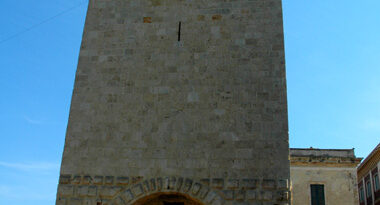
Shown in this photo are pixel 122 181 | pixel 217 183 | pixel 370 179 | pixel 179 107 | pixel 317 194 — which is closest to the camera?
pixel 217 183

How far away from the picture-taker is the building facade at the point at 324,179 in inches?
684

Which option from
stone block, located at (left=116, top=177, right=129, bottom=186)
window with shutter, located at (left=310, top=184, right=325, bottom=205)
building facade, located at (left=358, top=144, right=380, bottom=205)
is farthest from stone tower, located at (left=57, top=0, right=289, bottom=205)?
building facade, located at (left=358, top=144, right=380, bottom=205)

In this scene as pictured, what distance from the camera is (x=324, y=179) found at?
17703 mm

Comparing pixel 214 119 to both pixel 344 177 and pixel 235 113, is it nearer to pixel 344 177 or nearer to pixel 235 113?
pixel 235 113

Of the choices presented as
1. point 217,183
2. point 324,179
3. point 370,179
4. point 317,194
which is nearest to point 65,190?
point 217,183

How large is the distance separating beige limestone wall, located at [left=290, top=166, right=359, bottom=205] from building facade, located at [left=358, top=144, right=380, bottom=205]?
345 centimetres

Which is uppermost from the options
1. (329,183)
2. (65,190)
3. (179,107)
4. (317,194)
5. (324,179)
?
(324,179)

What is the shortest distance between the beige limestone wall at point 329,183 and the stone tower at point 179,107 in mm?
11435

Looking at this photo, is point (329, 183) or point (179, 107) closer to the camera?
point (179, 107)

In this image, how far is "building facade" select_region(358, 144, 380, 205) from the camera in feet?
66.5

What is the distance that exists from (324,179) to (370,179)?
574cm

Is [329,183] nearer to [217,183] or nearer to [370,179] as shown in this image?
[370,179]

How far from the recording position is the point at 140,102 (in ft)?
25.2

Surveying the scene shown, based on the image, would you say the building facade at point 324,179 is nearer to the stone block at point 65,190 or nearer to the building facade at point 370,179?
the building facade at point 370,179
